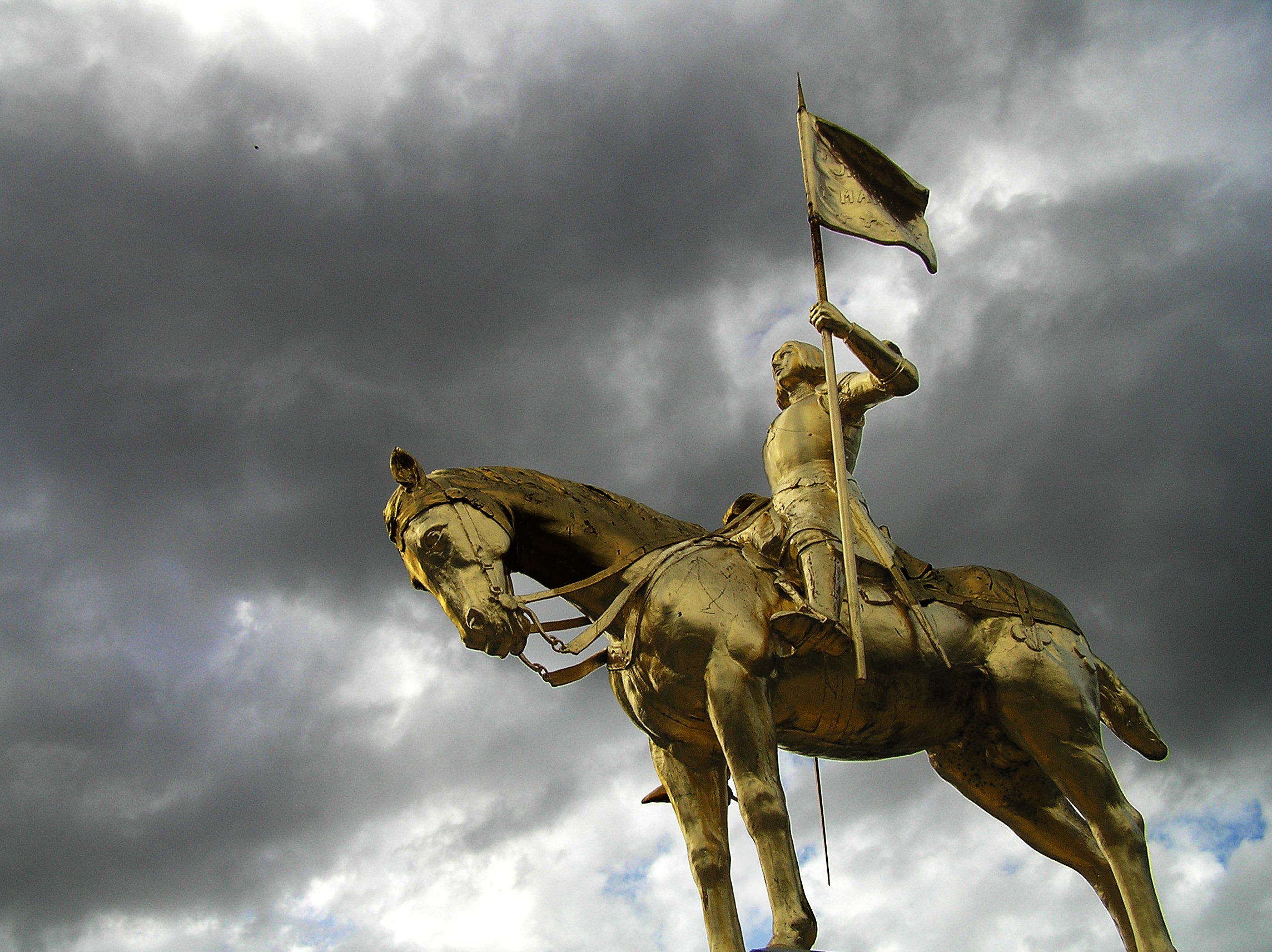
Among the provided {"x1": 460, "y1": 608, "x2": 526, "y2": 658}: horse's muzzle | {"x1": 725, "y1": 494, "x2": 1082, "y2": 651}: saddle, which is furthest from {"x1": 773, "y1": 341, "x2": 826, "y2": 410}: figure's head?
{"x1": 460, "y1": 608, "x2": 526, "y2": 658}: horse's muzzle

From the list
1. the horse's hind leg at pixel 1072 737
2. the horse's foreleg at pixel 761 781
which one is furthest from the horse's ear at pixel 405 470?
the horse's hind leg at pixel 1072 737

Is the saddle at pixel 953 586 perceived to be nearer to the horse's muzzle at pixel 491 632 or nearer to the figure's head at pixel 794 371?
the figure's head at pixel 794 371

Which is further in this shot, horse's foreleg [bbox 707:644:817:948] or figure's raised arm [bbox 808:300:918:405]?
figure's raised arm [bbox 808:300:918:405]

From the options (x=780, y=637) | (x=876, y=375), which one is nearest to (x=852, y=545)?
(x=780, y=637)

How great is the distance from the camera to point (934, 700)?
34.8 feet

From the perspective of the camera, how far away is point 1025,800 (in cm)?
1110

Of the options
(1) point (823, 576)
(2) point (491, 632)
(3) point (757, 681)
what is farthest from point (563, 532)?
(1) point (823, 576)

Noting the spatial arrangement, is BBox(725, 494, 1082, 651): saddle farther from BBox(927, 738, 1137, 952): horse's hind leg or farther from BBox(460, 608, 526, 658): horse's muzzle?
BBox(460, 608, 526, 658): horse's muzzle

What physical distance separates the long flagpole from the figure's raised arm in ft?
0.41

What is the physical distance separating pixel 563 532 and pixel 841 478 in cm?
211

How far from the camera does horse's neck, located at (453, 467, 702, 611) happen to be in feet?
32.8

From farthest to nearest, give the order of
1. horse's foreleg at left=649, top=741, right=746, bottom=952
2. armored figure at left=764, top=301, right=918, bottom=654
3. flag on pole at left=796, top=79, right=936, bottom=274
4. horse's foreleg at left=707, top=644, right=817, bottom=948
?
1. flag on pole at left=796, top=79, right=936, bottom=274
2. armored figure at left=764, top=301, right=918, bottom=654
3. horse's foreleg at left=649, top=741, right=746, bottom=952
4. horse's foreleg at left=707, top=644, right=817, bottom=948

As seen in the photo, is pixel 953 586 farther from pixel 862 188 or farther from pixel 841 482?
pixel 862 188

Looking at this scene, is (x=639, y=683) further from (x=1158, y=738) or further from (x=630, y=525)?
(x=1158, y=738)
